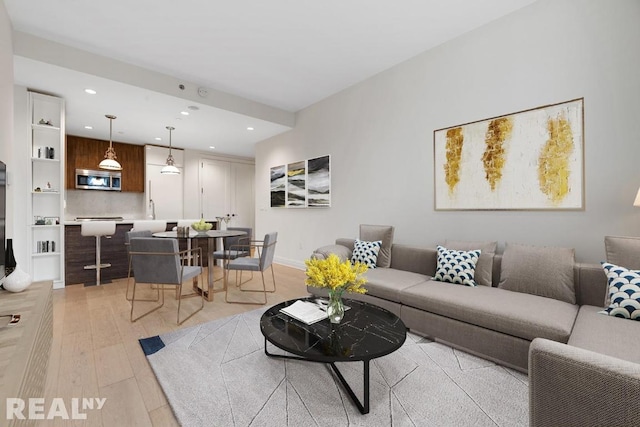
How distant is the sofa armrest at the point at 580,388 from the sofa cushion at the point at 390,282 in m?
1.68

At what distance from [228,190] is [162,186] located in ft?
5.60

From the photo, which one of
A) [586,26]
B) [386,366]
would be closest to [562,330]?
[386,366]

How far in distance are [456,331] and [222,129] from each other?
534 cm

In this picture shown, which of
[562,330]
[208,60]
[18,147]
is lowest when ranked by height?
[562,330]

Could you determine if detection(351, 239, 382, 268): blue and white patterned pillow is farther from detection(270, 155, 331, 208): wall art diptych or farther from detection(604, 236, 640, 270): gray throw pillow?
detection(604, 236, 640, 270): gray throw pillow

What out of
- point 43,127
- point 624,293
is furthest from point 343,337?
point 43,127

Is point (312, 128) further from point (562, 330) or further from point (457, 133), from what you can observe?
point (562, 330)

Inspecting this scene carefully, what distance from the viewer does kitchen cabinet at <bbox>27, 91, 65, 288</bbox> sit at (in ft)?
12.9

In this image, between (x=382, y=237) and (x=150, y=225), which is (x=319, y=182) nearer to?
(x=382, y=237)

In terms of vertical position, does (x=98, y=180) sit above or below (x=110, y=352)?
above

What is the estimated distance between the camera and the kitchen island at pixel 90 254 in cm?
418

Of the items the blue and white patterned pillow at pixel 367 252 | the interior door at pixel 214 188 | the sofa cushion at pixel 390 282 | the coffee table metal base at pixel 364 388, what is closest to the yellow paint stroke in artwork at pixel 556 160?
the sofa cushion at pixel 390 282

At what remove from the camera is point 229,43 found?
11.0 feet

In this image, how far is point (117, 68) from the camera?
3627mm
